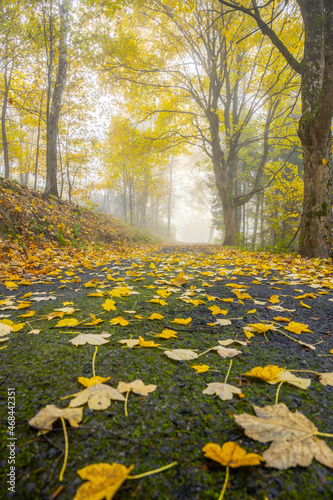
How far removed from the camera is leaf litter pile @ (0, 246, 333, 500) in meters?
0.51

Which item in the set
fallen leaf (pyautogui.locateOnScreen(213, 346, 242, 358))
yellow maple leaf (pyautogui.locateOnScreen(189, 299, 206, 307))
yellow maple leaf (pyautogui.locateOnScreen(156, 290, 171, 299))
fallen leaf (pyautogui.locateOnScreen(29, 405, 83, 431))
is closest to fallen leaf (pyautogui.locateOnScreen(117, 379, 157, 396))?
fallen leaf (pyautogui.locateOnScreen(29, 405, 83, 431))

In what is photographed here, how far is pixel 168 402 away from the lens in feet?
2.51

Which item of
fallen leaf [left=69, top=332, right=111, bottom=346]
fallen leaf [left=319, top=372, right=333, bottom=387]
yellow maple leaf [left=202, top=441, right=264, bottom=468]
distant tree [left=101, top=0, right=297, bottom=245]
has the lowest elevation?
fallen leaf [left=319, top=372, right=333, bottom=387]

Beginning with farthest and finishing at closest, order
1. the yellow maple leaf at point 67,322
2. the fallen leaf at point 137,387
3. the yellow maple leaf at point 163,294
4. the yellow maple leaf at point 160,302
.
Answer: the yellow maple leaf at point 163,294
the yellow maple leaf at point 160,302
the yellow maple leaf at point 67,322
the fallen leaf at point 137,387

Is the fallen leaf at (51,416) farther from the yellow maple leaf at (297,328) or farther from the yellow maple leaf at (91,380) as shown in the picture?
the yellow maple leaf at (297,328)

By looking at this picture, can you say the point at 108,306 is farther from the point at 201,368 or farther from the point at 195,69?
the point at 195,69

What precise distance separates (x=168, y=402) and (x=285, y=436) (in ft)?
1.11

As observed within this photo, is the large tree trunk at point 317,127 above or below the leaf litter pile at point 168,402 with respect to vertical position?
above

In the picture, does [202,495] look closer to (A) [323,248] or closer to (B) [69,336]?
(B) [69,336]

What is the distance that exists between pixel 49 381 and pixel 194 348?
63cm

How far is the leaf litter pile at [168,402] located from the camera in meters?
0.51

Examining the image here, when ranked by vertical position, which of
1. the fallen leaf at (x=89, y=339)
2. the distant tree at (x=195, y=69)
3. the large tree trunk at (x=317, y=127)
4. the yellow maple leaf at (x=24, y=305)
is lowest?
the fallen leaf at (x=89, y=339)

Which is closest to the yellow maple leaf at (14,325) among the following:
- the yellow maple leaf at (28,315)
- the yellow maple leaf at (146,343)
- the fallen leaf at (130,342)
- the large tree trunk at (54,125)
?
the yellow maple leaf at (28,315)

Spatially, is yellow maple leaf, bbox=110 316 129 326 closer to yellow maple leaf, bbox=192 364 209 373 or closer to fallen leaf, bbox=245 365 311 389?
yellow maple leaf, bbox=192 364 209 373
